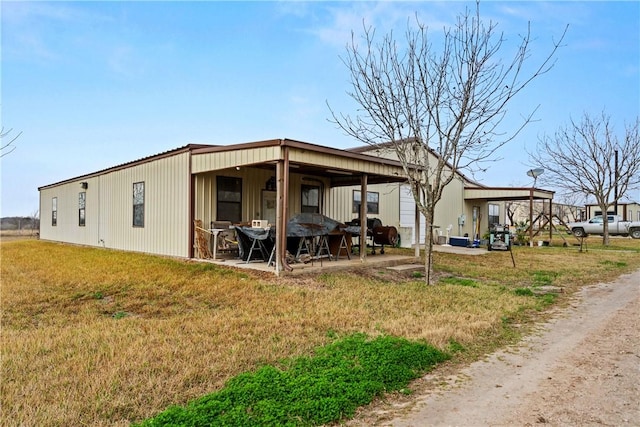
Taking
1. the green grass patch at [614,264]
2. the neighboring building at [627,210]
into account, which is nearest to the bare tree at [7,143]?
the green grass patch at [614,264]

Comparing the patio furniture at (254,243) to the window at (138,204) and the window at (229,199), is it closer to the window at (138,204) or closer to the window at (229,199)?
the window at (229,199)

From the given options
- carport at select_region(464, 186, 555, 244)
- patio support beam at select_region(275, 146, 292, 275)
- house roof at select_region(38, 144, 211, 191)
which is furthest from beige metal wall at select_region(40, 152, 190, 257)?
carport at select_region(464, 186, 555, 244)

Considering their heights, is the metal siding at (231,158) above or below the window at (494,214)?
above

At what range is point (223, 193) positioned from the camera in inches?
427

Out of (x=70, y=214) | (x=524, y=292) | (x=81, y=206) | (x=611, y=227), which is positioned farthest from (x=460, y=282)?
(x=611, y=227)

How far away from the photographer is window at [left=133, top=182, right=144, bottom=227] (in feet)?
40.4

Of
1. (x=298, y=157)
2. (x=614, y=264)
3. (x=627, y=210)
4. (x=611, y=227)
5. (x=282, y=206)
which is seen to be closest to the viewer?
(x=282, y=206)

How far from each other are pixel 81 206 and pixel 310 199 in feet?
34.3

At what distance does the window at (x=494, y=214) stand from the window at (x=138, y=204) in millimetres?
19080

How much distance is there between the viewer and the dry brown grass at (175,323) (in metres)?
2.89

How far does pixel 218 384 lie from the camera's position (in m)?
3.07

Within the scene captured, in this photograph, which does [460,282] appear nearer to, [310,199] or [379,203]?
[310,199]

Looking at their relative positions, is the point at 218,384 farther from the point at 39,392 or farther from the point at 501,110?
the point at 501,110

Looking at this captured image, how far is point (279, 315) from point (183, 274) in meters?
3.73
